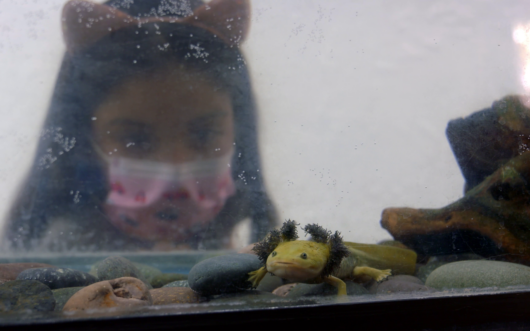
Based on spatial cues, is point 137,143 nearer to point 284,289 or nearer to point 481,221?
point 284,289

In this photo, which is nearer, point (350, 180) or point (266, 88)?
point (350, 180)

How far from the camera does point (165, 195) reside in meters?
2.86

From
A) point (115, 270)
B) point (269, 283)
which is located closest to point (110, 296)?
point (115, 270)

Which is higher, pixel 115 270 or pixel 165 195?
pixel 165 195

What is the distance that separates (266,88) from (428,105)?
1.46 meters

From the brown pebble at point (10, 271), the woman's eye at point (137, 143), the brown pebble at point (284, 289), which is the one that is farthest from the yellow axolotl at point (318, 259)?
the woman's eye at point (137, 143)

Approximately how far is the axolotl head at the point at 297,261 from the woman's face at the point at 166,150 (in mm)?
1266

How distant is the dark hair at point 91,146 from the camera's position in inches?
105

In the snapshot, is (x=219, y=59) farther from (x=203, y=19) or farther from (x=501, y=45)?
(x=501, y=45)

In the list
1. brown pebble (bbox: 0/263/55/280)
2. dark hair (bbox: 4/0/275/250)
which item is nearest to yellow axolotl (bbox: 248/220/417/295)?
dark hair (bbox: 4/0/275/250)

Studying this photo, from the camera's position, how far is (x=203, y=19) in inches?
120

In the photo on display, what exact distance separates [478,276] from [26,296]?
6.92 ft

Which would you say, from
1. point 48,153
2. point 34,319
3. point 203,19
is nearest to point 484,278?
point 34,319

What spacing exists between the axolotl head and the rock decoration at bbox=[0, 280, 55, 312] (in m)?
0.90
